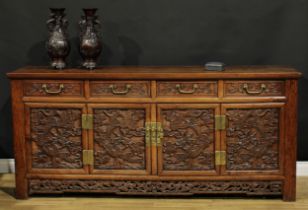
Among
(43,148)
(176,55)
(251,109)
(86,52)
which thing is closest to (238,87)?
(251,109)

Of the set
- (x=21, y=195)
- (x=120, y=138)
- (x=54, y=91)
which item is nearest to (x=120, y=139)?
(x=120, y=138)

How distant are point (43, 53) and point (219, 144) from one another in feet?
5.01

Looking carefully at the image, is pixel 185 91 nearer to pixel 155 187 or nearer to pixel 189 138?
pixel 189 138

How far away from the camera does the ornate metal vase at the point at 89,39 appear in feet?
13.0

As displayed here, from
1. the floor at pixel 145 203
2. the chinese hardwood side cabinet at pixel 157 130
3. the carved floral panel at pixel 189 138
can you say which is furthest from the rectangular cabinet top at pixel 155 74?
the floor at pixel 145 203

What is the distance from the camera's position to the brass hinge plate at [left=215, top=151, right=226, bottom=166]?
3.82m

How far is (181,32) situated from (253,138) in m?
1.02

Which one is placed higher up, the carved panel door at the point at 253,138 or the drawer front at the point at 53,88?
the drawer front at the point at 53,88

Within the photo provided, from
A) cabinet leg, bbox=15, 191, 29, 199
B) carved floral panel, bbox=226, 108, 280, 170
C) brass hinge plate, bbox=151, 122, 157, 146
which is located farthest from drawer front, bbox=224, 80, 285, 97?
cabinet leg, bbox=15, 191, 29, 199

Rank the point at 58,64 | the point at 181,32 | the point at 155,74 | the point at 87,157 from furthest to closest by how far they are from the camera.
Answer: the point at 181,32 → the point at 58,64 → the point at 87,157 → the point at 155,74

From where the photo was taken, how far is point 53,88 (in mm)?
3848

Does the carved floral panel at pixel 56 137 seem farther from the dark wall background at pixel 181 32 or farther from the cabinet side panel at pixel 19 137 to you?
the dark wall background at pixel 181 32

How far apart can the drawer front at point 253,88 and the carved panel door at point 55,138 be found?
3.11 ft

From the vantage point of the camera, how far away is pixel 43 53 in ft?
14.6
